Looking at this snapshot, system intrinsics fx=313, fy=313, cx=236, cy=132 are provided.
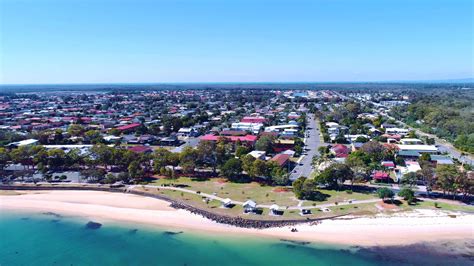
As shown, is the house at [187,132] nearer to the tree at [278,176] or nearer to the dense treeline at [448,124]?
the tree at [278,176]

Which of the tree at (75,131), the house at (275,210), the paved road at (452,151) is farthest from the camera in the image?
the tree at (75,131)

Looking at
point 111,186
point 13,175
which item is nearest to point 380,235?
point 111,186

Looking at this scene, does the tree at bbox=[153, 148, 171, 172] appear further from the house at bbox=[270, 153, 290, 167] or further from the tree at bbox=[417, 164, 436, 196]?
the tree at bbox=[417, 164, 436, 196]

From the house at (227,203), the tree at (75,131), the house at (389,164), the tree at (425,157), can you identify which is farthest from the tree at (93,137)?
the tree at (425,157)

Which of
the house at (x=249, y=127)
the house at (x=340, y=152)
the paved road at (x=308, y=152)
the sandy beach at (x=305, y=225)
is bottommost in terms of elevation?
the sandy beach at (x=305, y=225)

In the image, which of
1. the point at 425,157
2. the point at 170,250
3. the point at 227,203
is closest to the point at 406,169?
the point at 425,157

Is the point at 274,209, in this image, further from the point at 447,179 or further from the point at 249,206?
the point at 447,179

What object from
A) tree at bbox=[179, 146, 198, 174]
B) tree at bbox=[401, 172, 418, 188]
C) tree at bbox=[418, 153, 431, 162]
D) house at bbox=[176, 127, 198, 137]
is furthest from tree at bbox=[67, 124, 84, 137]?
tree at bbox=[418, 153, 431, 162]
